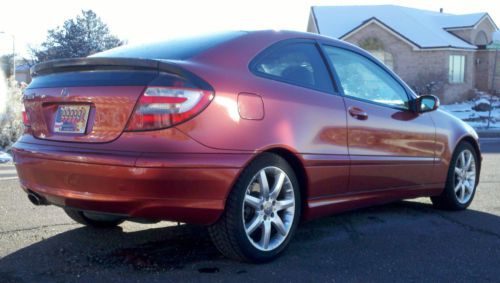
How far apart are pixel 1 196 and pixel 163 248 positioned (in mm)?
2826

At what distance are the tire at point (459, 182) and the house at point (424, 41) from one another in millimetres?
26085

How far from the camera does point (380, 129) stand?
4773 millimetres

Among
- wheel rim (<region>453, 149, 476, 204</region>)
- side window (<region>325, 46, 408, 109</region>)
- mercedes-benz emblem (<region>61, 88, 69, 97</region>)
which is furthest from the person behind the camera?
wheel rim (<region>453, 149, 476, 204</region>)

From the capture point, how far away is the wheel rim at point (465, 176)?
5.85 metres

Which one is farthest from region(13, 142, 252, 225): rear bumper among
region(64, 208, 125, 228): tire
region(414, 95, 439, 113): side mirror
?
region(414, 95, 439, 113): side mirror

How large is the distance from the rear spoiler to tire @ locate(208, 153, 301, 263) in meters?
0.65

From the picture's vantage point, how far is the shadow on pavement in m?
3.62

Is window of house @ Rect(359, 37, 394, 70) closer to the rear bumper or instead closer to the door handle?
the door handle

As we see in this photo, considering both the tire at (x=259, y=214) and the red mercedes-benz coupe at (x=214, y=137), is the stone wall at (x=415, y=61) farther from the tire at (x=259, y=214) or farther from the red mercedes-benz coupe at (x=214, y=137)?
the tire at (x=259, y=214)

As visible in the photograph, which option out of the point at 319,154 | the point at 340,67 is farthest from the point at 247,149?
the point at 340,67

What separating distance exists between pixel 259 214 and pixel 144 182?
84cm

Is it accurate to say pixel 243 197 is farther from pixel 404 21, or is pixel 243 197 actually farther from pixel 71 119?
pixel 404 21

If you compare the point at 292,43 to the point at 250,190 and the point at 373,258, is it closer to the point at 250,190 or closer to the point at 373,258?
the point at 250,190

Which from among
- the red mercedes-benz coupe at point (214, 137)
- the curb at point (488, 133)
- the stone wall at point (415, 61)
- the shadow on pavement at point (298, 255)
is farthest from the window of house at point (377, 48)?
the red mercedes-benz coupe at point (214, 137)
